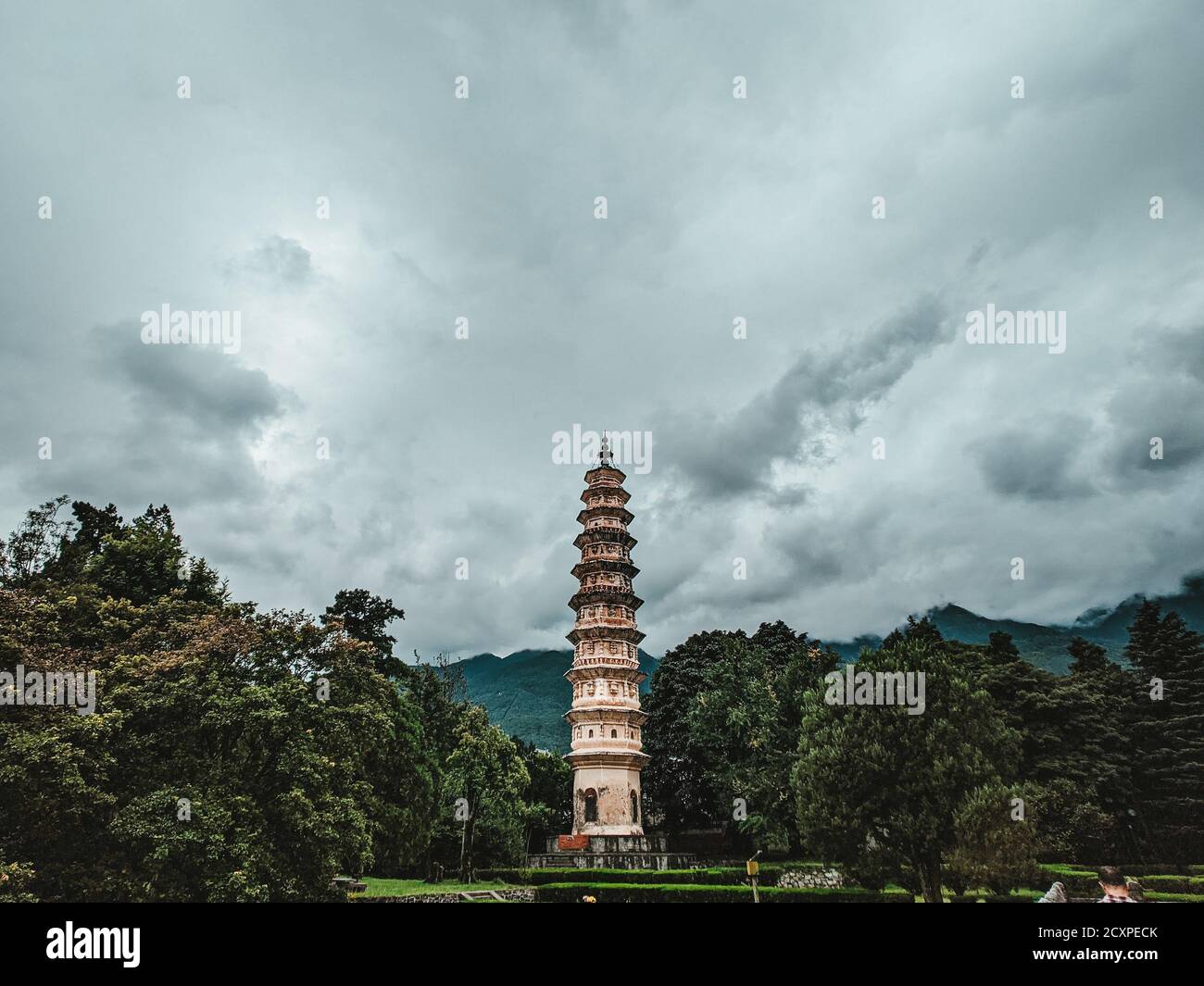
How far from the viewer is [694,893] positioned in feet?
98.4

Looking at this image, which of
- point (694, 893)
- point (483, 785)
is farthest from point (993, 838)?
point (483, 785)

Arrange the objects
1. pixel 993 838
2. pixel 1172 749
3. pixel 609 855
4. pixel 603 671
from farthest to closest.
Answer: pixel 603 671
pixel 1172 749
pixel 609 855
pixel 993 838

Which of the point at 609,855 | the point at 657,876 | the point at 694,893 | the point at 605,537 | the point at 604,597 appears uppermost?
the point at 605,537

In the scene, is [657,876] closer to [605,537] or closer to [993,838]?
[993,838]

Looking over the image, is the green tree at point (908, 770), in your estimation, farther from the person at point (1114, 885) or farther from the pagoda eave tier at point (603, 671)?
the pagoda eave tier at point (603, 671)

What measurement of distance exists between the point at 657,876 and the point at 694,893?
5003 mm

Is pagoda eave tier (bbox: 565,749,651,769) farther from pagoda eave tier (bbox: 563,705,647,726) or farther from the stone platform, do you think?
the stone platform

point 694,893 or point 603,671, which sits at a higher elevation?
point 603,671

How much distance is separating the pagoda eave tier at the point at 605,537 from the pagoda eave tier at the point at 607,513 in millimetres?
851

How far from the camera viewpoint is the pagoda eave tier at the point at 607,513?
51250 mm

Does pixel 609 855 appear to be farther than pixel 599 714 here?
No
